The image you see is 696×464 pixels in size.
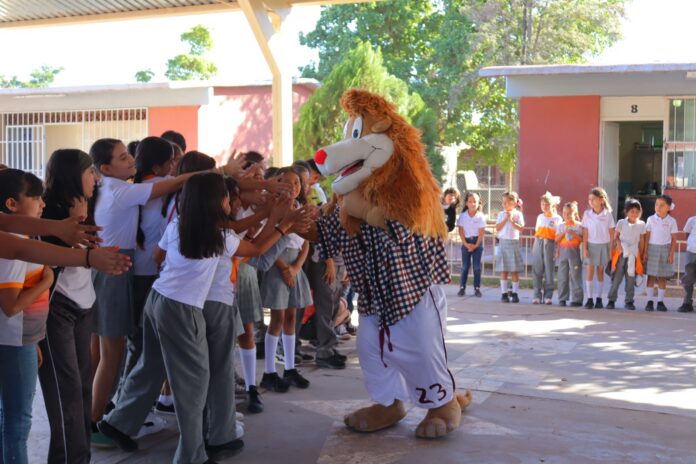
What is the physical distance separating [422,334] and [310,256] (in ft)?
7.18

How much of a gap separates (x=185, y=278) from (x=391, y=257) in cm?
129

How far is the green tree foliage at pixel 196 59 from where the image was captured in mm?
32406

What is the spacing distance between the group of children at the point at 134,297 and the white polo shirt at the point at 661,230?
6.27 metres

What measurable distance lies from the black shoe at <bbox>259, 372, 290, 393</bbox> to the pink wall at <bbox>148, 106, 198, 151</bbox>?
45.9ft

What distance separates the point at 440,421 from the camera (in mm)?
4867

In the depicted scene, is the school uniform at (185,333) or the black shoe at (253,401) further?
the black shoe at (253,401)

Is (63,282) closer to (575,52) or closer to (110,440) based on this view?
(110,440)

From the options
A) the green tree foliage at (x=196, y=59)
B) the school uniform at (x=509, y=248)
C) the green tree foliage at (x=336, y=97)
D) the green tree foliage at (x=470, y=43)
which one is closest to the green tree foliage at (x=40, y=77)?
the green tree foliage at (x=196, y=59)

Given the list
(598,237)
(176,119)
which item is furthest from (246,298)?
(176,119)

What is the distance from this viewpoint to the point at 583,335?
8.12 m

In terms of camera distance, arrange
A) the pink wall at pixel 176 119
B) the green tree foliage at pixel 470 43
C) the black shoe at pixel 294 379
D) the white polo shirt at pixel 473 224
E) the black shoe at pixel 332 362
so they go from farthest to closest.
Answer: the green tree foliage at pixel 470 43
the pink wall at pixel 176 119
the white polo shirt at pixel 473 224
the black shoe at pixel 332 362
the black shoe at pixel 294 379

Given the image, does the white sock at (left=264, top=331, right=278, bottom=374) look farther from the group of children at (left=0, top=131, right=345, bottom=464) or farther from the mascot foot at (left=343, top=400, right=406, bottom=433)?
the mascot foot at (left=343, top=400, right=406, bottom=433)

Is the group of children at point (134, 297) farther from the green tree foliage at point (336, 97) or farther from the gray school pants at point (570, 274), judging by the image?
the green tree foliage at point (336, 97)

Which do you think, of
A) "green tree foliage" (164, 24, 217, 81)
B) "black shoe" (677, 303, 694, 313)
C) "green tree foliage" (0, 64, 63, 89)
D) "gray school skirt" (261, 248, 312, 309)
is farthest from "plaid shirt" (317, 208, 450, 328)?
"green tree foliage" (0, 64, 63, 89)
